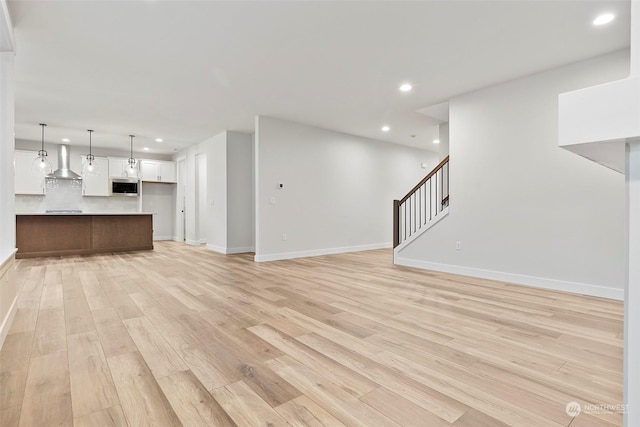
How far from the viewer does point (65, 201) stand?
830cm

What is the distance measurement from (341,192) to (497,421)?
5.82m

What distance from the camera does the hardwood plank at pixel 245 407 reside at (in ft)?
4.58

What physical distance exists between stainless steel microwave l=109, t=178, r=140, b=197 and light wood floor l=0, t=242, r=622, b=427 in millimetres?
5636

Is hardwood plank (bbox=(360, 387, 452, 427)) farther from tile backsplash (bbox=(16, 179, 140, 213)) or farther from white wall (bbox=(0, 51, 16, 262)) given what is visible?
tile backsplash (bbox=(16, 179, 140, 213))

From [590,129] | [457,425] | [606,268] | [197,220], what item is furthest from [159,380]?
[197,220]

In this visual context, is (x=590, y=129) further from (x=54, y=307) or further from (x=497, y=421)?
(x=54, y=307)

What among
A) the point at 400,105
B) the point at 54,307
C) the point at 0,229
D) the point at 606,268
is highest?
the point at 400,105

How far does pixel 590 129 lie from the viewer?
2.07 feet

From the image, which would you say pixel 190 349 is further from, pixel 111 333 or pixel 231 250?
pixel 231 250

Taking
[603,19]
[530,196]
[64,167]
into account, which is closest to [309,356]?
[530,196]

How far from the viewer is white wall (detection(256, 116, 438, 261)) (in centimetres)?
587

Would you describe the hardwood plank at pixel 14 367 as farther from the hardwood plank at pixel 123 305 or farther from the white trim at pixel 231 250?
the white trim at pixel 231 250

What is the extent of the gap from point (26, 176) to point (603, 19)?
11.0 meters

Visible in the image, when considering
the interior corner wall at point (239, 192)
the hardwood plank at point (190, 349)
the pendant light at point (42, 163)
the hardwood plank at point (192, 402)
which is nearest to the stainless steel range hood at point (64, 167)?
the pendant light at point (42, 163)
